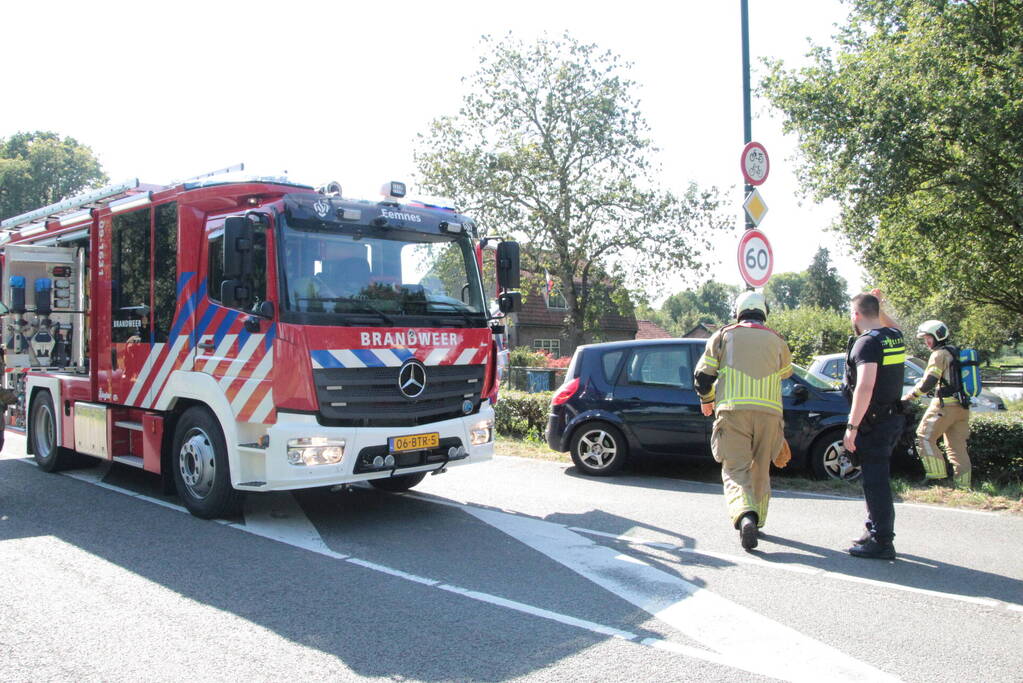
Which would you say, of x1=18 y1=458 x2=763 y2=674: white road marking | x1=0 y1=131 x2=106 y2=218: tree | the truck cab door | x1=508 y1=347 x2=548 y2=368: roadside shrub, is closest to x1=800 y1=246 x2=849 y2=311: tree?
x1=508 y1=347 x2=548 y2=368: roadside shrub

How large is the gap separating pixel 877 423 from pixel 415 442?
139 inches

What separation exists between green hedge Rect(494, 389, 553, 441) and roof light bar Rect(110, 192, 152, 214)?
6676 millimetres

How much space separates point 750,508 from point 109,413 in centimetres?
615

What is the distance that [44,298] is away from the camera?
351 inches

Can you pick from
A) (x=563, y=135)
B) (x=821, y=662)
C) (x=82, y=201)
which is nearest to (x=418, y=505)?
(x=821, y=662)

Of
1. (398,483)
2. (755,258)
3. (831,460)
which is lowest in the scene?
(398,483)

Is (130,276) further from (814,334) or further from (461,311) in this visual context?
(814,334)

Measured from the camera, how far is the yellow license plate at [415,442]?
653cm

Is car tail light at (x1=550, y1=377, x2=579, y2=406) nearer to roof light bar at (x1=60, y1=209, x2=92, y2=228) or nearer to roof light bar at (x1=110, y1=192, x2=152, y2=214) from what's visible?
roof light bar at (x1=110, y1=192, x2=152, y2=214)

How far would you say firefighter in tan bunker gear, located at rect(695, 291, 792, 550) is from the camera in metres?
5.99

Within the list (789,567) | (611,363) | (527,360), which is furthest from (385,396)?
(527,360)

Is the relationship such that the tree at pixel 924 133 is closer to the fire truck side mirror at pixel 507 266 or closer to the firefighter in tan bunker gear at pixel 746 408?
the fire truck side mirror at pixel 507 266

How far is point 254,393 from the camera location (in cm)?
637

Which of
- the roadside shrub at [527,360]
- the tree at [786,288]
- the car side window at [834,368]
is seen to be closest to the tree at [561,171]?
the roadside shrub at [527,360]
